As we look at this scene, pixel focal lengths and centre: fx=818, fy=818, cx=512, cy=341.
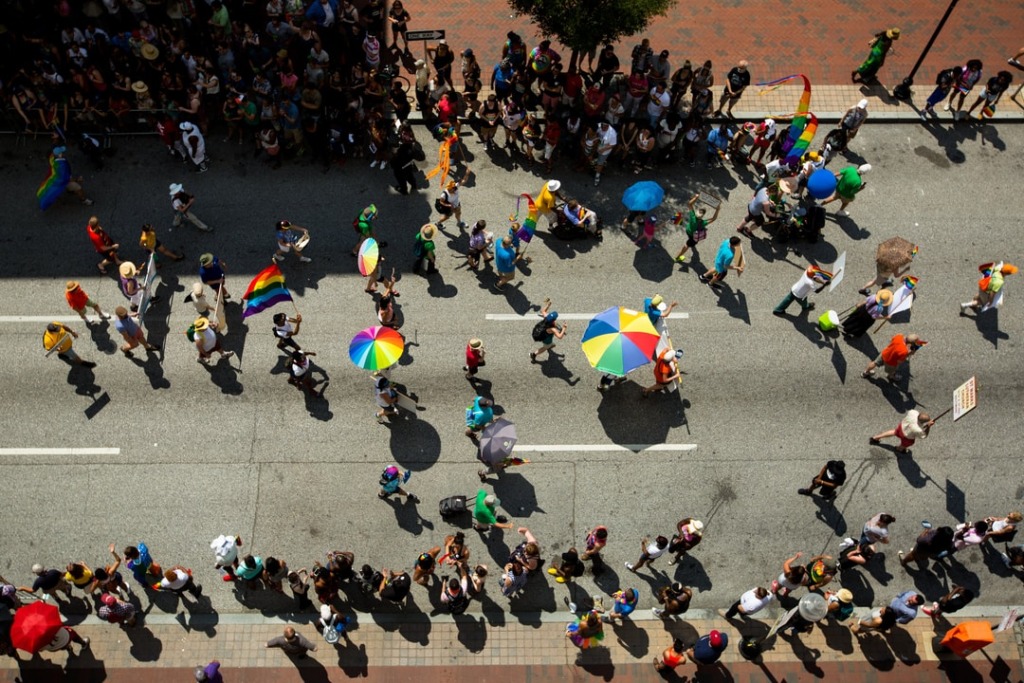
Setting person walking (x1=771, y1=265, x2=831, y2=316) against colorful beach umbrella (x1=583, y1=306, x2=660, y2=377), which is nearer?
colorful beach umbrella (x1=583, y1=306, x2=660, y2=377)

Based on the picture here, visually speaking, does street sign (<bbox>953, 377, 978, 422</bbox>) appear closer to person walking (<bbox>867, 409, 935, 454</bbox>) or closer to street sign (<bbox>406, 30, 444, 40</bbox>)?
person walking (<bbox>867, 409, 935, 454</bbox>)

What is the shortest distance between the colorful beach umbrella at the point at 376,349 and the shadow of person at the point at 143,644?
5.89m

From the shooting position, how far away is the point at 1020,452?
1606 centimetres

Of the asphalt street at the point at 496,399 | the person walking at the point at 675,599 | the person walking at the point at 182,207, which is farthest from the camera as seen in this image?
the person walking at the point at 182,207

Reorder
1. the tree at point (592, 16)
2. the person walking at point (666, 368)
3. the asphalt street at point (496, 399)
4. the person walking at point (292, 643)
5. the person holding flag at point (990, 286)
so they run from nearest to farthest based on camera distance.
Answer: the person walking at point (292, 643)
the asphalt street at point (496, 399)
the person walking at point (666, 368)
the person holding flag at point (990, 286)
the tree at point (592, 16)

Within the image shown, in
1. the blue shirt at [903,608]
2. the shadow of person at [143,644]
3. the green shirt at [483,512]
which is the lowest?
the shadow of person at [143,644]

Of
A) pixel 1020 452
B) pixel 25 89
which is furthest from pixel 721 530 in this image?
pixel 25 89

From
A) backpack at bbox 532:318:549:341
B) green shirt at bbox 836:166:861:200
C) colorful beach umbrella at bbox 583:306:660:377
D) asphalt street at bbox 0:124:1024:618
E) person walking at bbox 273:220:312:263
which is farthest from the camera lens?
green shirt at bbox 836:166:861:200

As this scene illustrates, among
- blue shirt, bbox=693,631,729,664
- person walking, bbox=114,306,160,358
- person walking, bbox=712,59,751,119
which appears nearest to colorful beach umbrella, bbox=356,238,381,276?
person walking, bbox=114,306,160,358

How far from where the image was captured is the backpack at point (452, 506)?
1477 centimetres

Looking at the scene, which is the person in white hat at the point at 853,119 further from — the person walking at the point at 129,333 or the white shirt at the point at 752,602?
the person walking at the point at 129,333

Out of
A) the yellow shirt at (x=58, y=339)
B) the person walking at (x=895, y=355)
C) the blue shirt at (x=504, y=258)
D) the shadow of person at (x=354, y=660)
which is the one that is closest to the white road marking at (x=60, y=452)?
the yellow shirt at (x=58, y=339)

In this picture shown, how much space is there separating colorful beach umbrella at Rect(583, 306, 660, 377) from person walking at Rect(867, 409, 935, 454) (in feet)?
16.4

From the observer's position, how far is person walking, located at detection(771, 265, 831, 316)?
16.8m
